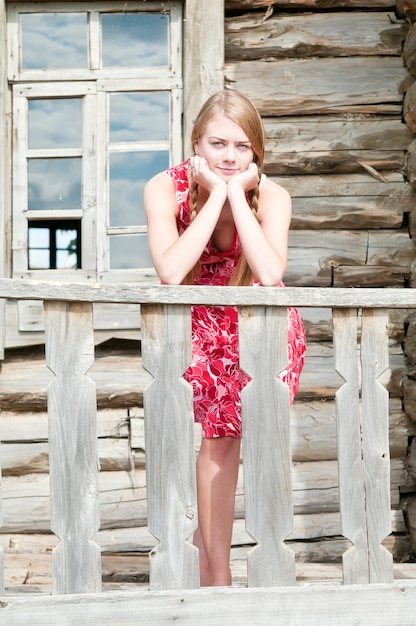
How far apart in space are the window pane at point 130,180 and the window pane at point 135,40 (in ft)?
1.70

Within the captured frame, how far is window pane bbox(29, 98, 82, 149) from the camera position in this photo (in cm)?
489

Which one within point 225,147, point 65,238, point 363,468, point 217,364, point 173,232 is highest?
point 65,238

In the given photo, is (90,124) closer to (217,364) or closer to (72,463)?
(217,364)

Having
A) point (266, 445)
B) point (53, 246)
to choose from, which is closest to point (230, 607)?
point (266, 445)

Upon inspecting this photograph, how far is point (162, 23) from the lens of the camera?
16.0 feet

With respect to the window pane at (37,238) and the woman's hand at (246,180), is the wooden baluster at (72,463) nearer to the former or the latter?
the woman's hand at (246,180)

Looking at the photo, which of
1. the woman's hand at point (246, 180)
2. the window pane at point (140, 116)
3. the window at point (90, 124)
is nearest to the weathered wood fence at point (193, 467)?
the woman's hand at point (246, 180)

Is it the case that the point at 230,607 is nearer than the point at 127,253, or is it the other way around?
the point at 230,607

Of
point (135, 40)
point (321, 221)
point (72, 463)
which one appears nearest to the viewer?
point (72, 463)

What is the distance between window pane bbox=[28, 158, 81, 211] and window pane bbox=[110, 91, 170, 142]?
1.02ft

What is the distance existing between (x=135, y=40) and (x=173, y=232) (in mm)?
2541

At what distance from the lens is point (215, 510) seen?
8.98ft

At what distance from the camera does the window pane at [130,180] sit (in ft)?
16.0

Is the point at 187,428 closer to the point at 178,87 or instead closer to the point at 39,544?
the point at 39,544
